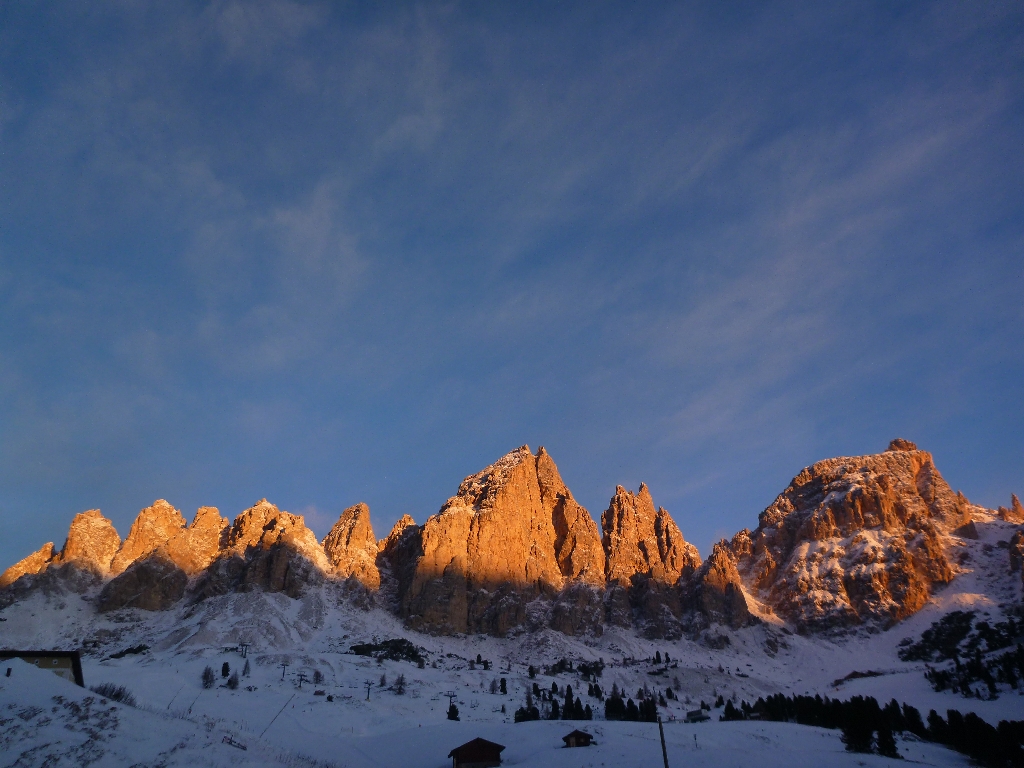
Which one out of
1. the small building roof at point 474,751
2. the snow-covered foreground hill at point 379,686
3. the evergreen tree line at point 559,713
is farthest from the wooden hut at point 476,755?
the evergreen tree line at point 559,713

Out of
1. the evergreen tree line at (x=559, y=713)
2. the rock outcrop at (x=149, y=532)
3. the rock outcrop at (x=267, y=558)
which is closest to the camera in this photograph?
the evergreen tree line at (x=559, y=713)

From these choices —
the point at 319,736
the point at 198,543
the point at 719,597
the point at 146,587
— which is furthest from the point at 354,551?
the point at 319,736

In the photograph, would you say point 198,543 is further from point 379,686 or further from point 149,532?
point 379,686

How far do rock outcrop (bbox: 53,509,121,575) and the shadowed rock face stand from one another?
956 cm

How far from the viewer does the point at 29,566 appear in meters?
168

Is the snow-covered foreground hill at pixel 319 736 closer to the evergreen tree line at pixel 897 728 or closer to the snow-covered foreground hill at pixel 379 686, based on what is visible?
the snow-covered foreground hill at pixel 379 686

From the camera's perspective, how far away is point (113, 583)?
517 feet

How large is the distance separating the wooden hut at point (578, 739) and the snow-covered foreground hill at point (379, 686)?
2234 mm

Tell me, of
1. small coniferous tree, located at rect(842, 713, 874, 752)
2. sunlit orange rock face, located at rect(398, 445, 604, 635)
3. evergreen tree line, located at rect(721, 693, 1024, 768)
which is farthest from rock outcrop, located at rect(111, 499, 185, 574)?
small coniferous tree, located at rect(842, 713, 874, 752)

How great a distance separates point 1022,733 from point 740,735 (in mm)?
25951

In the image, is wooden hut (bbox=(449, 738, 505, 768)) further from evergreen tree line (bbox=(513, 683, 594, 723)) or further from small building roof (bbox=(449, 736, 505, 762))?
evergreen tree line (bbox=(513, 683, 594, 723))

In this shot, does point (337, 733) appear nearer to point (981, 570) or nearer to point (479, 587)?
point (479, 587)

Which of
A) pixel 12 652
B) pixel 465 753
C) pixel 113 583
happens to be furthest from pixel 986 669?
pixel 113 583

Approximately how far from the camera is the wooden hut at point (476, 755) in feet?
200
